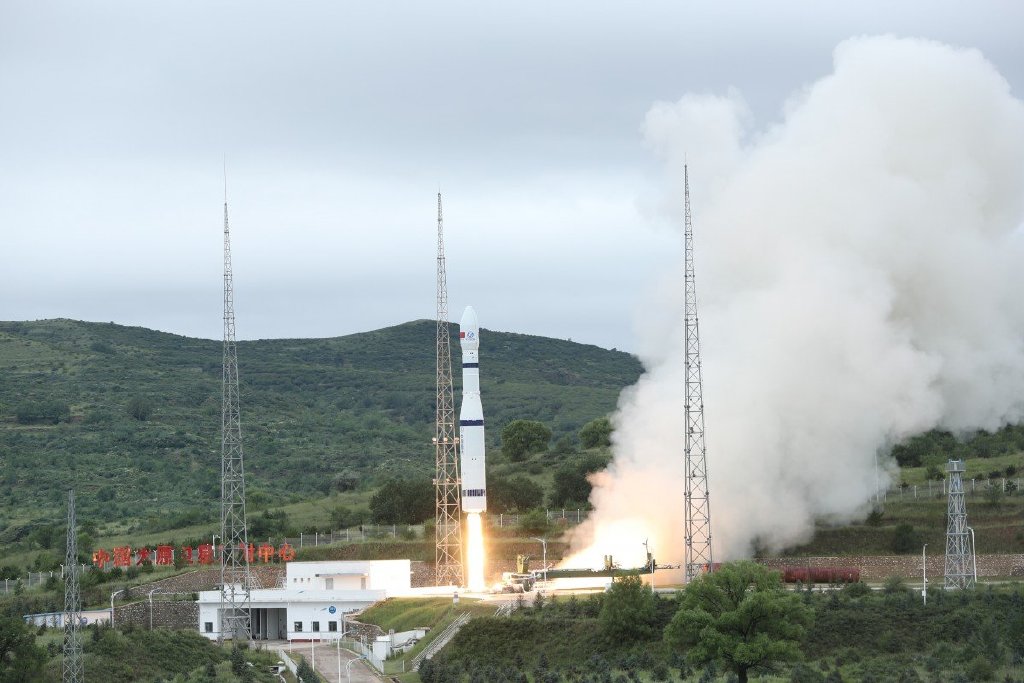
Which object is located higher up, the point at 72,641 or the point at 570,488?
the point at 570,488

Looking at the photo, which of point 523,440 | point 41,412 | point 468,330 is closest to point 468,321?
point 468,330

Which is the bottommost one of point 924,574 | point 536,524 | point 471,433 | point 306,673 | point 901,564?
point 306,673

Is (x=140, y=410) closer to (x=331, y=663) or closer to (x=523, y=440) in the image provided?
→ (x=523, y=440)

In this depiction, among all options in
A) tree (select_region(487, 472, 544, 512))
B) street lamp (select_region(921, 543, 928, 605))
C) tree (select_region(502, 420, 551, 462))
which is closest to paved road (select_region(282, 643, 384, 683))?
tree (select_region(487, 472, 544, 512))

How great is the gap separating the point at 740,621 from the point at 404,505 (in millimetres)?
43935

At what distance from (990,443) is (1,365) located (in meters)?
113

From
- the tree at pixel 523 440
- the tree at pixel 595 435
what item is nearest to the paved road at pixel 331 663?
the tree at pixel 523 440

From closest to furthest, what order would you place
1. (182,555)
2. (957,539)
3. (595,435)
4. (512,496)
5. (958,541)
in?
(957,539), (958,541), (182,555), (512,496), (595,435)

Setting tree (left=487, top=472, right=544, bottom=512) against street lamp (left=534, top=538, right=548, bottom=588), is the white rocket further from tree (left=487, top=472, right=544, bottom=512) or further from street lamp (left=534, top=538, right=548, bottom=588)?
tree (left=487, top=472, right=544, bottom=512)

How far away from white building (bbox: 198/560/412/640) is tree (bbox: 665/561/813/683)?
1026 inches

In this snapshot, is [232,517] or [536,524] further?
[536,524]

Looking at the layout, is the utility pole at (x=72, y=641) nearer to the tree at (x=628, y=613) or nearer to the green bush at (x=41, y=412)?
the tree at (x=628, y=613)

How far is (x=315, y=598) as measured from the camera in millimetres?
87250

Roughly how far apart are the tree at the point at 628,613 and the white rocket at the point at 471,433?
1599 centimetres
